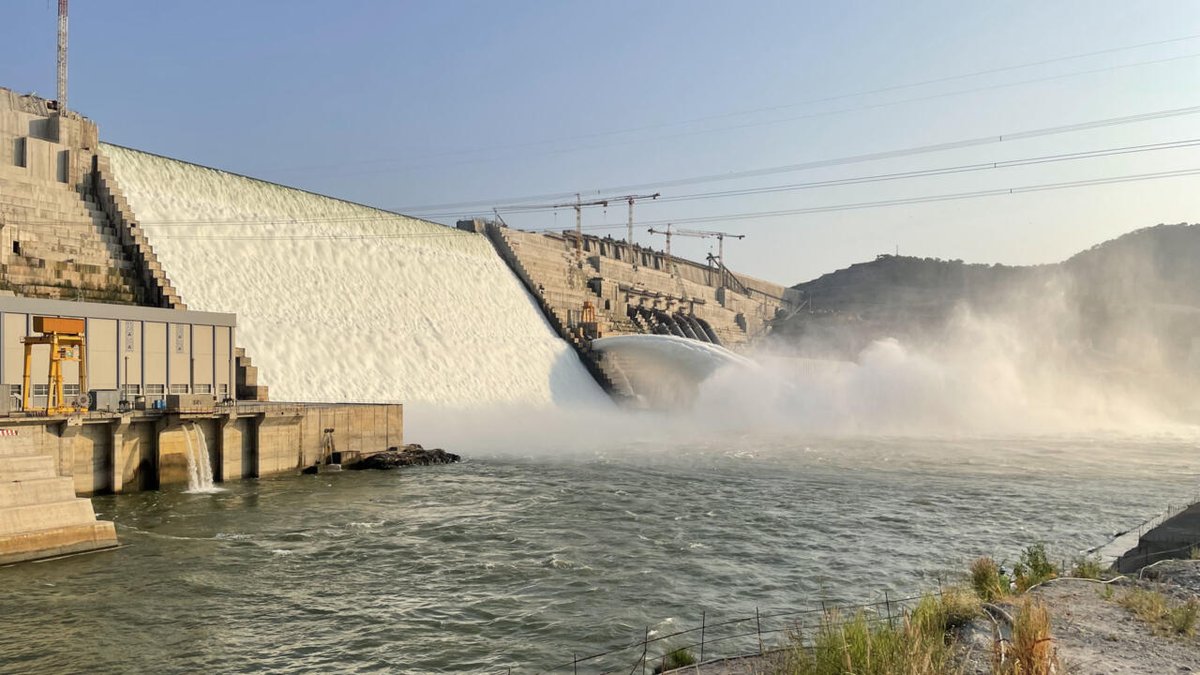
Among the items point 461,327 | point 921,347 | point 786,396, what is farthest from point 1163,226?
point 461,327

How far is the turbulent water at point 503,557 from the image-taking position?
35.9 ft

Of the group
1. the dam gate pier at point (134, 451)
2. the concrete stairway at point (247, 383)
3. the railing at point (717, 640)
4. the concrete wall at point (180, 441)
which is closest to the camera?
the railing at point (717, 640)

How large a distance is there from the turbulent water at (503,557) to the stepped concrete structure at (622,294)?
23.2 m

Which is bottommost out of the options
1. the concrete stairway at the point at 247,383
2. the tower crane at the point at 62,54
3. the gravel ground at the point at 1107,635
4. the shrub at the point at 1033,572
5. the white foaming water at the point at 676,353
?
the shrub at the point at 1033,572

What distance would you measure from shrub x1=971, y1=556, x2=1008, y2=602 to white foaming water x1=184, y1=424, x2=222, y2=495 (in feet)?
63.8

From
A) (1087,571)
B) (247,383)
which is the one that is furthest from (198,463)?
(1087,571)

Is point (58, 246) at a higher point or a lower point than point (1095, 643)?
higher

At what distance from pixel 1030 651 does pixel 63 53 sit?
40.5 m

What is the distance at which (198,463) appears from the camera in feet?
75.4

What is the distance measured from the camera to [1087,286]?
102 meters

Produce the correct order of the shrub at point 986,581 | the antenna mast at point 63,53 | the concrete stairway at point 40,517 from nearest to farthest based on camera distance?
the shrub at point 986,581 < the concrete stairway at point 40,517 < the antenna mast at point 63,53

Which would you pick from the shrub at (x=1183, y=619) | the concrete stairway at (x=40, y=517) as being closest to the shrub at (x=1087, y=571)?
the shrub at (x=1183, y=619)

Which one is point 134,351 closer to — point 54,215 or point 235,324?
point 235,324

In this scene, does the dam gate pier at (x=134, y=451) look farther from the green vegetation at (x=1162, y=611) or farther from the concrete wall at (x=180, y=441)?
the green vegetation at (x=1162, y=611)
